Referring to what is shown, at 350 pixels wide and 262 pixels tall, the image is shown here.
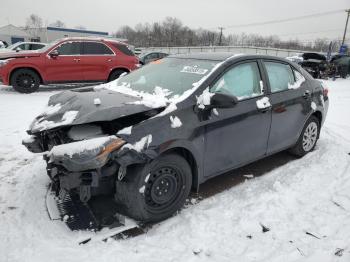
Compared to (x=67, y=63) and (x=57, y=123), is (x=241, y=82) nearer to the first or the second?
(x=57, y=123)

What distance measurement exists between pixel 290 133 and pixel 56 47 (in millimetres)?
8348

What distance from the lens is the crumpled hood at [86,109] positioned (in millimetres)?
3084

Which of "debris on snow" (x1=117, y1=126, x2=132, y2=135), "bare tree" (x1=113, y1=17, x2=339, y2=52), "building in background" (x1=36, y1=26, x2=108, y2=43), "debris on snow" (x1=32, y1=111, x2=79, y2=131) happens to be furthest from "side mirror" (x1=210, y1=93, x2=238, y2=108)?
"bare tree" (x1=113, y1=17, x2=339, y2=52)

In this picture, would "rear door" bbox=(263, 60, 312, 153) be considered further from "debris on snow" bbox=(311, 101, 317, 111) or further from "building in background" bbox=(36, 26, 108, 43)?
"building in background" bbox=(36, 26, 108, 43)

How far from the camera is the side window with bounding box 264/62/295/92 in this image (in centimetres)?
444

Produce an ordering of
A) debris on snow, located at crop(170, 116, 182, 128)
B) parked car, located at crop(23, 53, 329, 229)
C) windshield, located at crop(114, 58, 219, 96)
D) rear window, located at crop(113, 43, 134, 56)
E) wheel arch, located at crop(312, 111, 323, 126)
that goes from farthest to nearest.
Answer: rear window, located at crop(113, 43, 134, 56) → wheel arch, located at crop(312, 111, 323, 126) → windshield, located at crop(114, 58, 219, 96) → debris on snow, located at crop(170, 116, 182, 128) → parked car, located at crop(23, 53, 329, 229)

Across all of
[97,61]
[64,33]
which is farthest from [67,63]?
Result: [64,33]

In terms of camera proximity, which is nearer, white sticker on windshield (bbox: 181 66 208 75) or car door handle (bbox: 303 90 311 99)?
white sticker on windshield (bbox: 181 66 208 75)

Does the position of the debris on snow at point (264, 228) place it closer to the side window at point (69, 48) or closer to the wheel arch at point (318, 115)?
the wheel arch at point (318, 115)

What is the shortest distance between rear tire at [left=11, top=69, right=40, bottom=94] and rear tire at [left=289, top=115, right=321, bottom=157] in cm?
831

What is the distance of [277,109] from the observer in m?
4.38

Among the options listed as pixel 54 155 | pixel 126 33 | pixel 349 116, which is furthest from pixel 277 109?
pixel 126 33

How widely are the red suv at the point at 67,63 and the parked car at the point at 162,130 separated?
681cm

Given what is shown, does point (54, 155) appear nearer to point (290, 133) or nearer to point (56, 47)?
point (290, 133)
